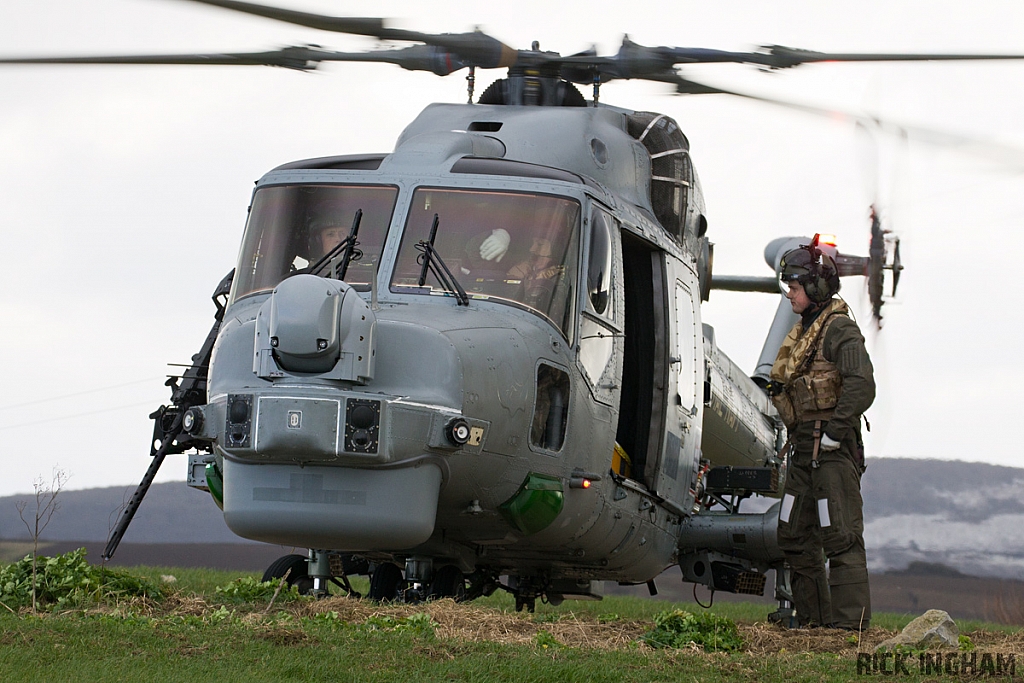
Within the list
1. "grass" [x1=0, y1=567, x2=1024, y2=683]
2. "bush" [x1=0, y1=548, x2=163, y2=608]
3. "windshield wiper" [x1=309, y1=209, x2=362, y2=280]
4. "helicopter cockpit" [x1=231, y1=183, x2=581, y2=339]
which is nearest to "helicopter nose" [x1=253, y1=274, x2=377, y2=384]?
"windshield wiper" [x1=309, y1=209, x2=362, y2=280]

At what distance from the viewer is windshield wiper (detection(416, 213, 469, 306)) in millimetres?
7672

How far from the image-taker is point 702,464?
10.8m

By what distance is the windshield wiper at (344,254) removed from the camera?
7617 mm

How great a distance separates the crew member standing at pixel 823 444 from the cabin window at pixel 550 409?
194 centimetres

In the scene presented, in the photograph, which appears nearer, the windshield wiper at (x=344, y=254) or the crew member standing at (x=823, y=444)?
the windshield wiper at (x=344, y=254)

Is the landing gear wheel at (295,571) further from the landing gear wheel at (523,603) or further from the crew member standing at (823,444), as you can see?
the crew member standing at (823,444)

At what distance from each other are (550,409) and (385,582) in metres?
2.77

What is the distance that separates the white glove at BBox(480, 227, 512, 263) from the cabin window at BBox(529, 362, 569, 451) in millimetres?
775

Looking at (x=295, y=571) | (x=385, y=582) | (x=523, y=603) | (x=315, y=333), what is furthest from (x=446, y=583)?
(x=315, y=333)

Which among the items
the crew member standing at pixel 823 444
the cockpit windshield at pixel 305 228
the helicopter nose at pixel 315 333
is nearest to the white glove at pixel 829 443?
the crew member standing at pixel 823 444

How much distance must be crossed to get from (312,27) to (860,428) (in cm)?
445

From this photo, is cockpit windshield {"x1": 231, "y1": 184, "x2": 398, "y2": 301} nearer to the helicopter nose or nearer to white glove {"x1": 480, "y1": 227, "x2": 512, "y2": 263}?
white glove {"x1": 480, "y1": 227, "x2": 512, "y2": 263}

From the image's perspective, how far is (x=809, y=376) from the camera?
29.8 feet

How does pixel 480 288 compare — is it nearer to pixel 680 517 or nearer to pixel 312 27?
pixel 312 27
